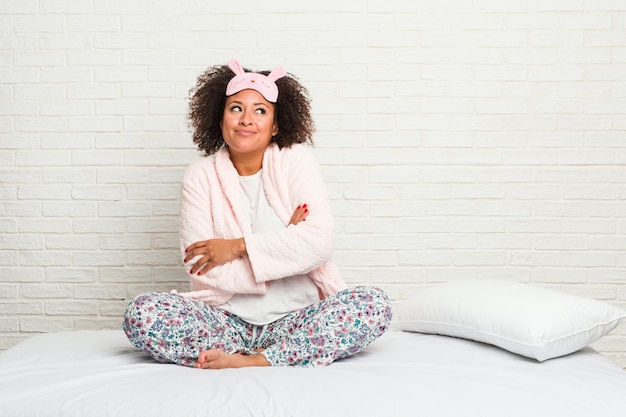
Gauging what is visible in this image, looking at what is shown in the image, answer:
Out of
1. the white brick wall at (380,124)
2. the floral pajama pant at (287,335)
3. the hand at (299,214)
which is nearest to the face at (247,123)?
the hand at (299,214)

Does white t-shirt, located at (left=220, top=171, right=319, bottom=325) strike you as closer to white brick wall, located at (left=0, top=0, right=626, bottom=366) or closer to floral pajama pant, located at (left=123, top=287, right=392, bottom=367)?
floral pajama pant, located at (left=123, top=287, right=392, bottom=367)

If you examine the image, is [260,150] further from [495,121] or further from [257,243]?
[495,121]

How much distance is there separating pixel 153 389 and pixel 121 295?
157 cm

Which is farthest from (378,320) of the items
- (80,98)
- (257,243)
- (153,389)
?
(80,98)

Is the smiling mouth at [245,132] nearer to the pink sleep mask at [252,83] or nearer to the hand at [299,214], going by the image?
the pink sleep mask at [252,83]

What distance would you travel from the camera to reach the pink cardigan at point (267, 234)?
252 cm

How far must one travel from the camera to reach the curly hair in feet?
9.25

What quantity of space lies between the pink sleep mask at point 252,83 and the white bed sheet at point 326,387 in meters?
0.92

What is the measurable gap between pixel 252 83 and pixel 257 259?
0.61 meters

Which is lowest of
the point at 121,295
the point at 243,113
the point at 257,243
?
the point at 121,295

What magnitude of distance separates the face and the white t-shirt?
99 millimetres

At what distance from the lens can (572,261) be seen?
343 cm

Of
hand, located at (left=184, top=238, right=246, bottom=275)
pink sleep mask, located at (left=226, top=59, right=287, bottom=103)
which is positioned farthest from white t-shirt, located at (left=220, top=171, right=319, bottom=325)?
pink sleep mask, located at (left=226, top=59, right=287, bottom=103)

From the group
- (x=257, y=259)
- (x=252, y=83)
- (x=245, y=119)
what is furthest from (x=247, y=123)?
(x=257, y=259)
